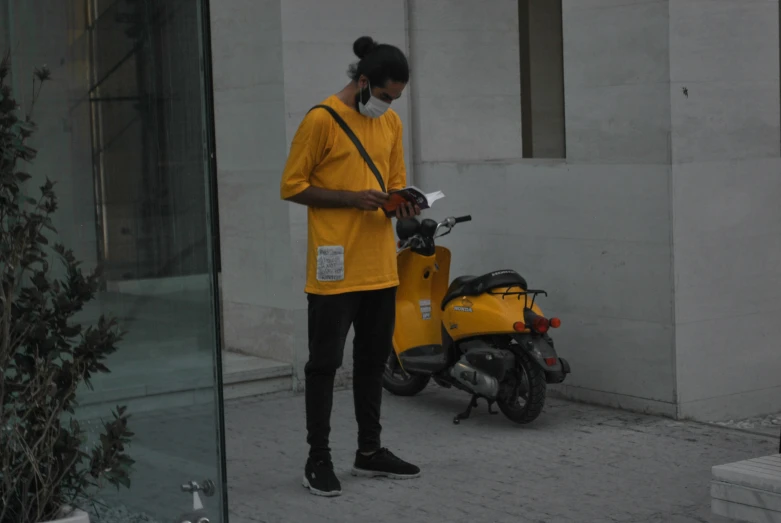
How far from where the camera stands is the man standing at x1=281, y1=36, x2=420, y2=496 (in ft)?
17.3

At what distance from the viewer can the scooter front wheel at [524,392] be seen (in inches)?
252

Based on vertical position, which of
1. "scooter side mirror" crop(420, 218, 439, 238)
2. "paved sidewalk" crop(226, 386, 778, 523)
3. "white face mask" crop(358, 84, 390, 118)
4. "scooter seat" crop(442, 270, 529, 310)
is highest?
"white face mask" crop(358, 84, 390, 118)

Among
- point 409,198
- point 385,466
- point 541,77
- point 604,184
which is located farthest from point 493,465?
point 541,77

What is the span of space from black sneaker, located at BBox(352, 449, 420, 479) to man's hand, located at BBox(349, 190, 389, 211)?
1.13m

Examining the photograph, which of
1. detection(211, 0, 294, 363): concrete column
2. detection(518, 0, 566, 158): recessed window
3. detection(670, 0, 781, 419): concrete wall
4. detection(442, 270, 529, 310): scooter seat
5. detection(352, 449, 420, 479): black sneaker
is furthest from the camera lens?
detection(518, 0, 566, 158): recessed window

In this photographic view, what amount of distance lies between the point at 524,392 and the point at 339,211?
170cm

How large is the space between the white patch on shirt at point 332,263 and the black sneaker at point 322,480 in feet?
2.63

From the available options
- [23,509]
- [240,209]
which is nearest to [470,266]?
[240,209]

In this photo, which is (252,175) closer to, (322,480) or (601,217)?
(601,217)

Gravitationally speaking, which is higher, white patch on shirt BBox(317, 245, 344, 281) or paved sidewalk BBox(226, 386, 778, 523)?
white patch on shirt BBox(317, 245, 344, 281)

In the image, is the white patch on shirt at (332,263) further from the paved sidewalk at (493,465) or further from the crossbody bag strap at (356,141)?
the paved sidewalk at (493,465)

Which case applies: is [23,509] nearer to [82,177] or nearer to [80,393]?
[80,393]

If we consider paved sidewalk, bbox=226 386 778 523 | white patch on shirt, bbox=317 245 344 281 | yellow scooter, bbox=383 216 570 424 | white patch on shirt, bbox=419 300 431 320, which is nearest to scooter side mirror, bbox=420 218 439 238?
yellow scooter, bbox=383 216 570 424

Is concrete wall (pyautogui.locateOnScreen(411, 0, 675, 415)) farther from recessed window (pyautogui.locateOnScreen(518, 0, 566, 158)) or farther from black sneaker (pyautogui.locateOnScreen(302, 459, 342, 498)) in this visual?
recessed window (pyautogui.locateOnScreen(518, 0, 566, 158))
